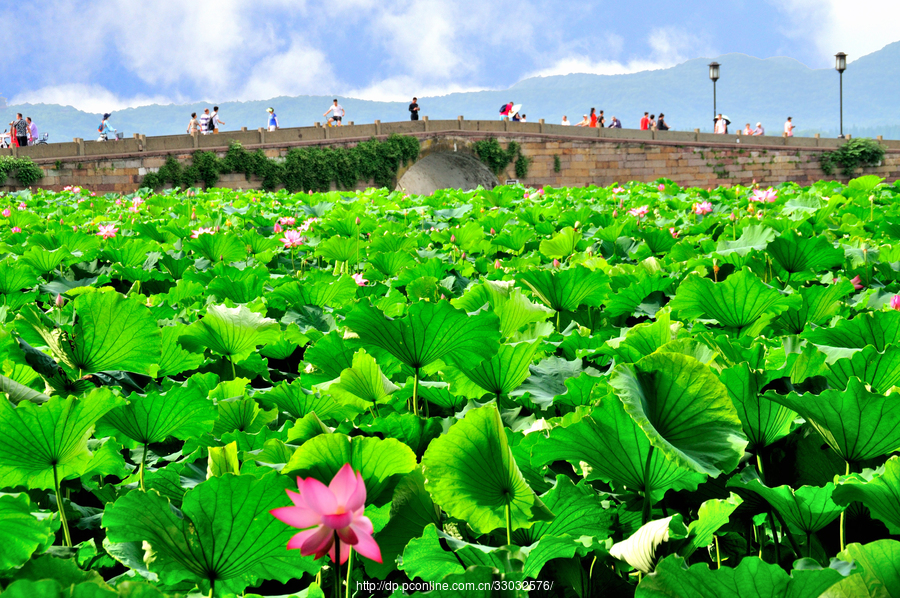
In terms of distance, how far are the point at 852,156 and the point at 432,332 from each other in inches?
1463

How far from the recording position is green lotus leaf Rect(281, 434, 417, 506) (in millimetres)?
796

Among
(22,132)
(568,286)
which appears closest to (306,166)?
(22,132)

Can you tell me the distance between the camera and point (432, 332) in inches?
44.9

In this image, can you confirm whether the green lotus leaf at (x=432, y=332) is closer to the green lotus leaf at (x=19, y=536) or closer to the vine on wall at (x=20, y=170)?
the green lotus leaf at (x=19, y=536)

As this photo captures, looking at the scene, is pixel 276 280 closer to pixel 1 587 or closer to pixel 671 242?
pixel 671 242

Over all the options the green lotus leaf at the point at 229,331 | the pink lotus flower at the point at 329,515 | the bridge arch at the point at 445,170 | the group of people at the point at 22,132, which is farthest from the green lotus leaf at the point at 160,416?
the group of people at the point at 22,132

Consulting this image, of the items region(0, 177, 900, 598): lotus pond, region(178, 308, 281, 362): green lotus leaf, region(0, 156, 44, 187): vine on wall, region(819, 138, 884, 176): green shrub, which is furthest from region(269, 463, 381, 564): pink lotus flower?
region(819, 138, 884, 176): green shrub

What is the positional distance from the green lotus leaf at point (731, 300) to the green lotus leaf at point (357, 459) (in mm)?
901

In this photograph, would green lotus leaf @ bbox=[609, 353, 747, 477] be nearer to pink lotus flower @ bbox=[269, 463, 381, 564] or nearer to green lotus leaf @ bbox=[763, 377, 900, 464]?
green lotus leaf @ bbox=[763, 377, 900, 464]

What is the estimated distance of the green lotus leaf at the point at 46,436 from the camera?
34.4 inches

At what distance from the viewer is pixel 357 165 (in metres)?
26.3

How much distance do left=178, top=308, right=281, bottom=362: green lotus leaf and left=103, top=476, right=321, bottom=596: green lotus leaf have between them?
0.71m

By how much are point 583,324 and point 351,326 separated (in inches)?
35.4

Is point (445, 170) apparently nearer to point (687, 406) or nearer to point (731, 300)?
point (731, 300)
